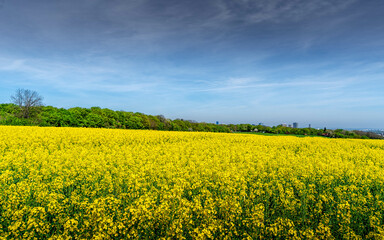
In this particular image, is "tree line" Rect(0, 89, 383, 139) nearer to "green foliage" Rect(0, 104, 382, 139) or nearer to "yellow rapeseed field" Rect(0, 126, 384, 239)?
"green foliage" Rect(0, 104, 382, 139)

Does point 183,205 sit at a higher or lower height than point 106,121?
lower

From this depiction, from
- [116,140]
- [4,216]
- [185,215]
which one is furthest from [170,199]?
[116,140]

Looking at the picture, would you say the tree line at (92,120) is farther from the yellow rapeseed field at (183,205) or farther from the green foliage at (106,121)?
the yellow rapeseed field at (183,205)

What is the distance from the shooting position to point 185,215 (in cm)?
459

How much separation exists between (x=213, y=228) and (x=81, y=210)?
3.89 meters

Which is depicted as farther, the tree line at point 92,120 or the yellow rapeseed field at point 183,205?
the tree line at point 92,120

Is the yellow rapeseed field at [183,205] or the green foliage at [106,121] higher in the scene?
the green foliage at [106,121]

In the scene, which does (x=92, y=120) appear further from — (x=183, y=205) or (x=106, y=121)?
(x=183, y=205)

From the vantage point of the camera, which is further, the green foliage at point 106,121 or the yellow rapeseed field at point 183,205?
the green foliage at point 106,121

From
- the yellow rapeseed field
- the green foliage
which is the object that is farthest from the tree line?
the yellow rapeseed field

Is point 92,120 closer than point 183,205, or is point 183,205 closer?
Answer: point 183,205

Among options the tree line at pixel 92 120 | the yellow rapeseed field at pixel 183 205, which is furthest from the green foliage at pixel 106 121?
the yellow rapeseed field at pixel 183 205

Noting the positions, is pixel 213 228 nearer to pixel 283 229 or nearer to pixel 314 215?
pixel 283 229

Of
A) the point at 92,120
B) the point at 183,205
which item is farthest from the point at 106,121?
the point at 183,205
